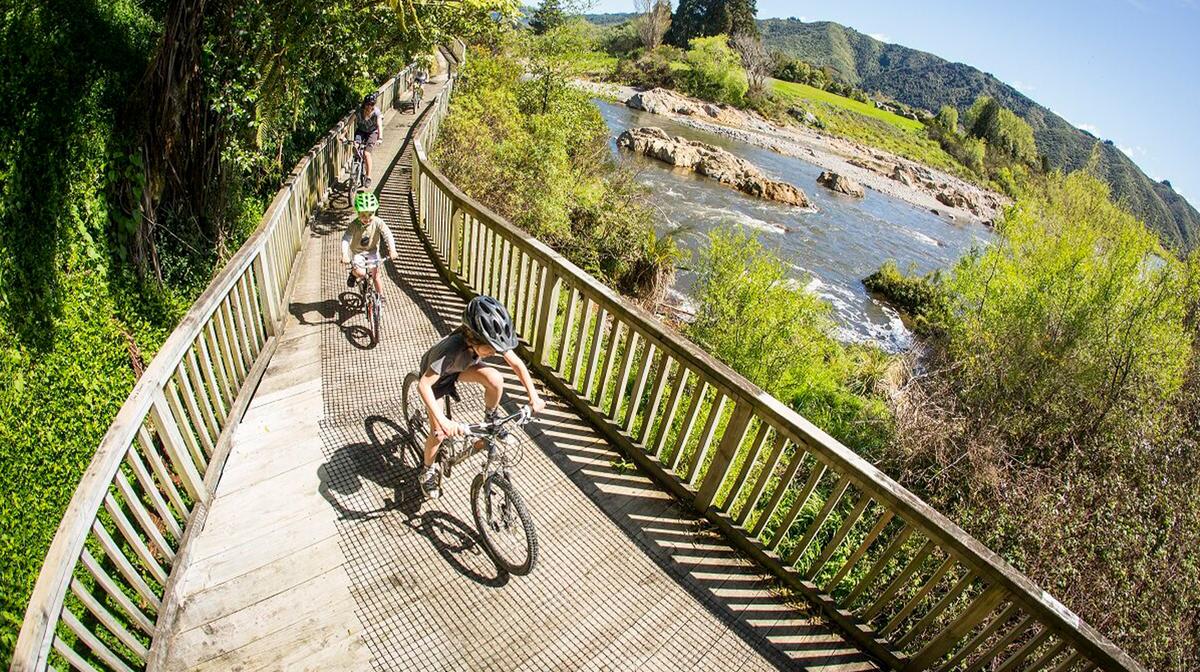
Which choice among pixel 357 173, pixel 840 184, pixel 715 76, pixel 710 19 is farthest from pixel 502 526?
pixel 710 19

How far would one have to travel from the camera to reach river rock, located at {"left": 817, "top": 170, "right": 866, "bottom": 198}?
39.1 m

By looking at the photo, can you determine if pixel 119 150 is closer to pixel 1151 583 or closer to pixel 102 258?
pixel 102 258

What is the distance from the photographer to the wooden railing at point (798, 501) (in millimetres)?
3271

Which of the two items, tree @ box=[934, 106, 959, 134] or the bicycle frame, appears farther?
tree @ box=[934, 106, 959, 134]

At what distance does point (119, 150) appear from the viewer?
539cm

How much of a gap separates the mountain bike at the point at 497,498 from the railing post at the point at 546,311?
6.00ft

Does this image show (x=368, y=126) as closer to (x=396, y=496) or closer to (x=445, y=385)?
(x=445, y=385)

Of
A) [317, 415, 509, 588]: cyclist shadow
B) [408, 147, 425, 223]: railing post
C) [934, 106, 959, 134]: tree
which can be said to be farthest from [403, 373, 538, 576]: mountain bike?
[934, 106, 959, 134]: tree

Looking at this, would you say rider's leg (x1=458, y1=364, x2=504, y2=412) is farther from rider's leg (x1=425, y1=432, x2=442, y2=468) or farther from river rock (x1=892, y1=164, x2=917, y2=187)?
river rock (x1=892, y1=164, x2=917, y2=187)

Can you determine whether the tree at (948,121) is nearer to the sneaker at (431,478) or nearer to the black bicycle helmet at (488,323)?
the black bicycle helmet at (488,323)

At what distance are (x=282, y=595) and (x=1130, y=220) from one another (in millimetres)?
20907

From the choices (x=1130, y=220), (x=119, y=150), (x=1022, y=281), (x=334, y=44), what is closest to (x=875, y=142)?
(x=1130, y=220)

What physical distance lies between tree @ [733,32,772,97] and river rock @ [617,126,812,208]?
127ft

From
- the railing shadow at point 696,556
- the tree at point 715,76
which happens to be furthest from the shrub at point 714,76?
the railing shadow at point 696,556
